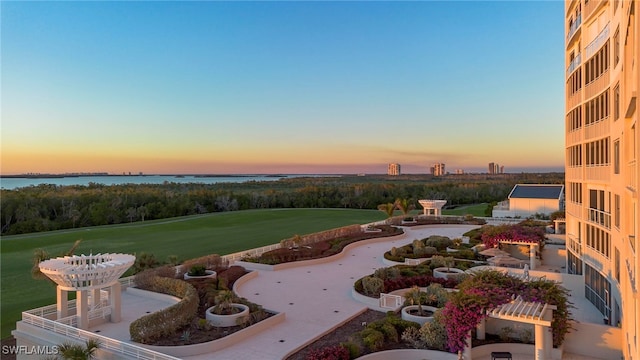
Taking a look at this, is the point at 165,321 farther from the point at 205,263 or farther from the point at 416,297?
the point at 205,263

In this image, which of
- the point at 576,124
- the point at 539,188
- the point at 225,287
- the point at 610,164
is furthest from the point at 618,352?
the point at 539,188

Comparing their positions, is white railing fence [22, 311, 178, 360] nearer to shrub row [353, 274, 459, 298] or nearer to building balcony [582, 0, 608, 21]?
shrub row [353, 274, 459, 298]

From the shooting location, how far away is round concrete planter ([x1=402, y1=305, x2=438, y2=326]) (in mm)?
14375

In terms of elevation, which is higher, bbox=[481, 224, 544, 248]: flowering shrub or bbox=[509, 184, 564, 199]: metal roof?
bbox=[509, 184, 564, 199]: metal roof

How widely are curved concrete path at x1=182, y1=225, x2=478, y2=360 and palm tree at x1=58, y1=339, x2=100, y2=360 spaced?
290cm

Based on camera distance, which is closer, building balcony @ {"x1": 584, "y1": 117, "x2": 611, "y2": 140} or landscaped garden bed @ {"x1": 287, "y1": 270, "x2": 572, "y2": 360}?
landscaped garden bed @ {"x1": 287, "y1": 270, "x2": 572, "y2": 360}

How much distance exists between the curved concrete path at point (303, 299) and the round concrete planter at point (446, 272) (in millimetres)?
3847

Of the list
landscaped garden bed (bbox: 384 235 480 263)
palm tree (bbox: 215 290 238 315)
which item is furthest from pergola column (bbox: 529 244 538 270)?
palm tree (bbox: 215 290 238 315)

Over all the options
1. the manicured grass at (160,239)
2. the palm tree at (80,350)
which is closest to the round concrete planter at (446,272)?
the palm tree at (80,350)

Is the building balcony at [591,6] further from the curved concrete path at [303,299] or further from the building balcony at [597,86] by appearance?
the curved concrete path at [303,299]

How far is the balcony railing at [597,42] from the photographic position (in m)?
14.9

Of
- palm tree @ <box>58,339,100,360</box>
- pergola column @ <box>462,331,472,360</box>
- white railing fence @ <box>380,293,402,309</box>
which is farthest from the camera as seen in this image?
white railing fence @ <box>380,293,402,309</box>

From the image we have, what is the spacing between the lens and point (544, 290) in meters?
12.4

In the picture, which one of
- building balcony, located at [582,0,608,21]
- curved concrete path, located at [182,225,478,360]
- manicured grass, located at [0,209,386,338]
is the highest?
building balcony, located at [582,0,608,21]
